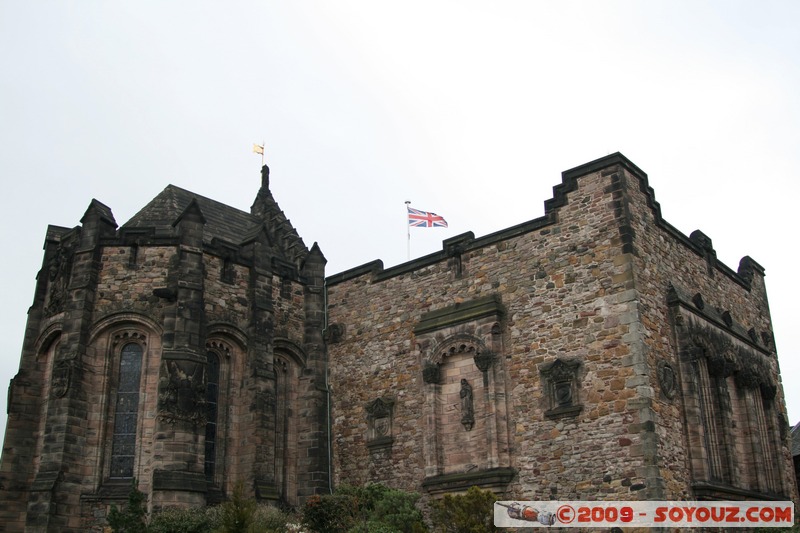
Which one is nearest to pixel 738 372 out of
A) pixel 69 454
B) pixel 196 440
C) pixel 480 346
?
pixel 480 346

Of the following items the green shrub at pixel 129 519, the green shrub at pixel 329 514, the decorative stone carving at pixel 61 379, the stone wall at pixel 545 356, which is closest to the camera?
the green shrub at pixel 129 519

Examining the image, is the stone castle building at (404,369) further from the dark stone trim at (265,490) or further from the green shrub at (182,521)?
the green shrub at (182,521)

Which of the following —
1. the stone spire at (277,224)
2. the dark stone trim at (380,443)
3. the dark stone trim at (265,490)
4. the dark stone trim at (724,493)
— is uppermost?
the stone spire at (277,224)

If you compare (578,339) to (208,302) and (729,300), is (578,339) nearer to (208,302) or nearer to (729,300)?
(729,300)

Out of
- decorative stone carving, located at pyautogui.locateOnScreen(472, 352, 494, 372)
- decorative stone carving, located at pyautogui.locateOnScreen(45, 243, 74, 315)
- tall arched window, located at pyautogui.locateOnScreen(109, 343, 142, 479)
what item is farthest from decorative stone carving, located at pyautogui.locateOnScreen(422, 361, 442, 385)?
decorative stone carving, located at pyautogui.locateOnScreen(45, 243, 74, 315)

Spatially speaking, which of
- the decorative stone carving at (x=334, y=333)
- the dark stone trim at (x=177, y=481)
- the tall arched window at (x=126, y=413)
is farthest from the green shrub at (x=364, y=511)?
the decorative stone carving at (x=334, y=333)

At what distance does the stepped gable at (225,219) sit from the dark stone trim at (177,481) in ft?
20.3

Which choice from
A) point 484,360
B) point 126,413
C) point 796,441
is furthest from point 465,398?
point 796,441

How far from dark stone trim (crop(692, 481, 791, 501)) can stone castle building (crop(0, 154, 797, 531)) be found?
7 cm

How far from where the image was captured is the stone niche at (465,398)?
1920 cm

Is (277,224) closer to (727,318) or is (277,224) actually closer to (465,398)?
(465,398)

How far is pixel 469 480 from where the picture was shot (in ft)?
63.2

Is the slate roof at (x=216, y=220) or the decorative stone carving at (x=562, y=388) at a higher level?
the slate roof at (x=216, y=220)

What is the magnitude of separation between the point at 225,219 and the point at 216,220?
0.56 meters
